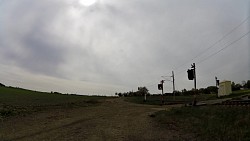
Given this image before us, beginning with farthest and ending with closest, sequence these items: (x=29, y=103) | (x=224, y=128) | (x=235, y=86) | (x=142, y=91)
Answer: (x=142, y=91) → (x=235, y=86) → (x=29, y=103) → (x=224, y=128)

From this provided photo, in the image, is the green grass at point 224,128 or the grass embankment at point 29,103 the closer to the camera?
the green grass at point 224,128

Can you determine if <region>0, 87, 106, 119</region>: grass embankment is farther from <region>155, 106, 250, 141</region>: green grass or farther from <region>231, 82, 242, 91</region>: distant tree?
<region>231, 82, 242, 91</region>: distant tree

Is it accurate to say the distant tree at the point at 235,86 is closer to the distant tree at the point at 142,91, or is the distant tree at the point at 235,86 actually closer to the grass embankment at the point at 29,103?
the distant tree at the point at 142,91

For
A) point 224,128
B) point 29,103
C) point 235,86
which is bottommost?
point 224,128

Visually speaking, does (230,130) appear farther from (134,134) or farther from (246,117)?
(134,134)

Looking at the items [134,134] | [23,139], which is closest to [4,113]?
[23,139]

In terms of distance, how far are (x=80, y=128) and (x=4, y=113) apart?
13261mm

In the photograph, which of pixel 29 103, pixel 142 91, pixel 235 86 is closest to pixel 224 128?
pixel 29 103

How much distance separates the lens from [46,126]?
24.8 metres

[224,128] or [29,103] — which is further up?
[29,103]

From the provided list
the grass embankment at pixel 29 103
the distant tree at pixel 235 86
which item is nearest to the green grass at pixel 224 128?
the grass embankment at pixel 29 103

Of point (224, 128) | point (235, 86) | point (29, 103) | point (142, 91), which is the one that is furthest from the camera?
point (142, 91)

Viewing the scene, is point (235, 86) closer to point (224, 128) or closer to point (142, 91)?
point (142, 91)

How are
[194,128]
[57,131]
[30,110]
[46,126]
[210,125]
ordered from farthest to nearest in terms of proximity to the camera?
1. [30,110]
2. [46,126]
3. [57,131]
4. [194,128]
5. [210,125]
